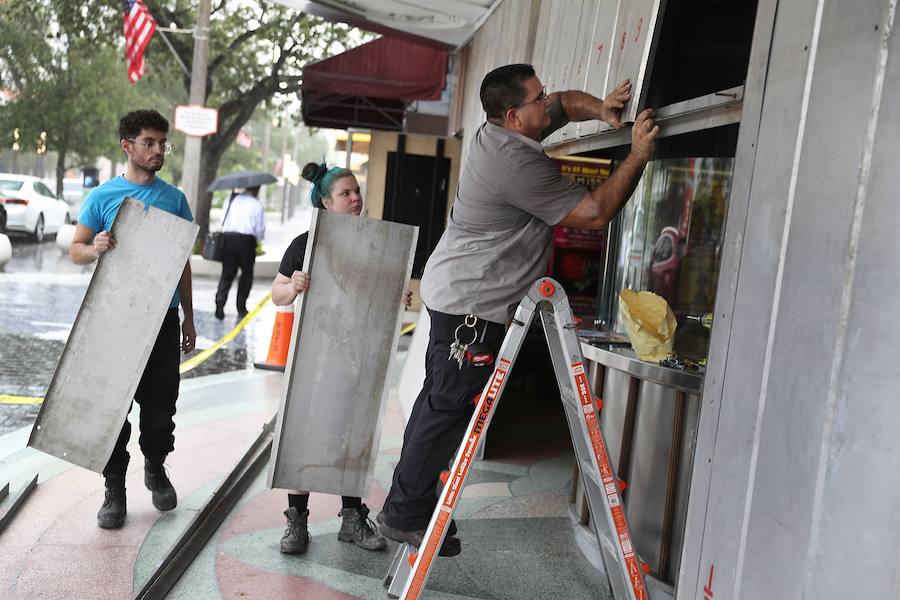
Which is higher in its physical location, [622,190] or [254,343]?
[622,190]

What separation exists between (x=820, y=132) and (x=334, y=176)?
244 cm

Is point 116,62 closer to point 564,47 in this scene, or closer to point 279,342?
point 279,342

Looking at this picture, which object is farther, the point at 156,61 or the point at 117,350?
the point at 156,61

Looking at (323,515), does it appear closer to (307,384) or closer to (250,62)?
(307,384)

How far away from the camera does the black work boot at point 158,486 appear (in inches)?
192

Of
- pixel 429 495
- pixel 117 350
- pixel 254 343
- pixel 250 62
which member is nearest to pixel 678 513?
pixel 429 495

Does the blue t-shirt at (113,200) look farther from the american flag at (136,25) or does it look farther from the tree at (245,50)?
the tree at (245,50)

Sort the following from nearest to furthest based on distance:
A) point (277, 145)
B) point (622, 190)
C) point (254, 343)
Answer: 1. point (622, 190)
2. point (254, 343)
3. point (277, 145)

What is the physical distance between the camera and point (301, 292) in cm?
429

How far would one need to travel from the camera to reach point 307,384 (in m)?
4.35

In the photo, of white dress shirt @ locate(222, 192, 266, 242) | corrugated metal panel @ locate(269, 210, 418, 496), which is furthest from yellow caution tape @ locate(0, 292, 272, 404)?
corrugated metal panel @ locate(269, 210, 418, 496)

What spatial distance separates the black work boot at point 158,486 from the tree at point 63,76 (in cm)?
2145

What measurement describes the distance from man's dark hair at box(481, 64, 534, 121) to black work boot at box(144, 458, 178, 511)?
A: 2662mm

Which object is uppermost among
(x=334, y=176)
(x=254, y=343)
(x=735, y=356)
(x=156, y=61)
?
(x=156, y=61)
